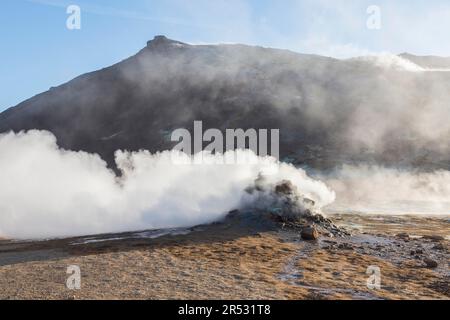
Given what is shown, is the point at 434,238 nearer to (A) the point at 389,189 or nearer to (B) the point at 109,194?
(B) the point at 109,194

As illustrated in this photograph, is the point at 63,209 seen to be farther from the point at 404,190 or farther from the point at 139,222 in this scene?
the point at 404,190

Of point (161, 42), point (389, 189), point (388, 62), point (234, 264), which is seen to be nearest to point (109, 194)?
point (234, 264)

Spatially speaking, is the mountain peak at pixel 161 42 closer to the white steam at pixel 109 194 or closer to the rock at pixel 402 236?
the white steam at pixel 109 194

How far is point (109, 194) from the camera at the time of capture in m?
35.8

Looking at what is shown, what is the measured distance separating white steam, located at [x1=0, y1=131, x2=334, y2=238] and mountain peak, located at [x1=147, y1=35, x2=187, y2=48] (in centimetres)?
9494

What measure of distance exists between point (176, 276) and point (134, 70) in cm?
11098

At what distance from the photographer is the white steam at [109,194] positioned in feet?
103

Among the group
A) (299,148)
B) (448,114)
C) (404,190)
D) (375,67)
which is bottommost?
(404,190)

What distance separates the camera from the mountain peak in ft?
429

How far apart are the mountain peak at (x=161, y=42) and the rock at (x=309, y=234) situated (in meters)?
111

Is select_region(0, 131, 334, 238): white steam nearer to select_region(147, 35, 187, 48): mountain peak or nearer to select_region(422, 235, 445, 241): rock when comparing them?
select_region(422, 235, 445, 241): rock

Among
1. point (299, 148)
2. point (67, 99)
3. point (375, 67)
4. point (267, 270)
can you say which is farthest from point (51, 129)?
point (267, 270)

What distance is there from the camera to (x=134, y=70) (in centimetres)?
12175

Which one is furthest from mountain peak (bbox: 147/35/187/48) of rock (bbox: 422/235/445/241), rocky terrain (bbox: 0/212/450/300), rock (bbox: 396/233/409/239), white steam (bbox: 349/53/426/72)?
rock (bbox: 422/235/445/241)
